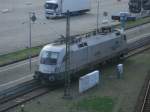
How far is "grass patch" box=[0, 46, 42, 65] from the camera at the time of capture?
39103 millimetres

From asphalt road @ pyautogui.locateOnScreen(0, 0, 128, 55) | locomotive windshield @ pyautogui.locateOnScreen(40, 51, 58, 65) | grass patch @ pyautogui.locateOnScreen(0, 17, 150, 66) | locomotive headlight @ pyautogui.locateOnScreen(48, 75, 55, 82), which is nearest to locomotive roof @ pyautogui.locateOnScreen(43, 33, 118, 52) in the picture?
locomotive windshield @ pyautogui.locateOnScreen(40, 51, 58, 65)

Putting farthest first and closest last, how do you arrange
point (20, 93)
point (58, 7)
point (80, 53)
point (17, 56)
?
point (58, 7) < point (17, 56) < point (80, 53) < point (20, 93)

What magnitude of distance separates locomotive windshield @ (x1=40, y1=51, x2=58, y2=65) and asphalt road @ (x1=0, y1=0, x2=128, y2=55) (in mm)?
11574

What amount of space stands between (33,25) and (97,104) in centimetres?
3436

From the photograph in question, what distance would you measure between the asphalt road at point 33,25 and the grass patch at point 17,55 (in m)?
1.60

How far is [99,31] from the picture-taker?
38656 millimetres

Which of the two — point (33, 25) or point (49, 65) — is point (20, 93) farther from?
point (33, 25)

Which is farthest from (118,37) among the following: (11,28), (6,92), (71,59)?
(11,28)

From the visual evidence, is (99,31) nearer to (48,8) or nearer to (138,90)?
(138,90)

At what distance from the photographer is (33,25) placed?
61344 mm

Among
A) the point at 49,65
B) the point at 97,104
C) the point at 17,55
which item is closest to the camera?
the point at 97,104

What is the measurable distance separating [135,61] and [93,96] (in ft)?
39.9

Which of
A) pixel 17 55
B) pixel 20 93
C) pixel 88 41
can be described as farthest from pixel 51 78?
pixel 17 55

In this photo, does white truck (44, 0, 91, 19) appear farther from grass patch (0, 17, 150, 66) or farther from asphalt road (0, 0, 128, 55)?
grass patch (0, 17, 150, 66)
